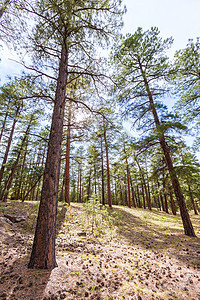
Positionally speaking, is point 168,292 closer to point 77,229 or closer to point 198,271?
point 198,271

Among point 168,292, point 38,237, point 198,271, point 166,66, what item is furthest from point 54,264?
point 166,66

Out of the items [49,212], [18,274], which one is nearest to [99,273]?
[18,274]

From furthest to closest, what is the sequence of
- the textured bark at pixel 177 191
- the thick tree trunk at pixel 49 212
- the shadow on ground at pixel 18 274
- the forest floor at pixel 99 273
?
the textured bark at pixel 177 191, the thick tree trunk at pixel 49 212, the forest floor at pixel 99 273, the shadow on ground at pixel 18 274

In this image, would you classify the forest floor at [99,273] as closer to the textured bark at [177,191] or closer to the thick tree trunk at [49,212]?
the thick tree trunk at [49,212]

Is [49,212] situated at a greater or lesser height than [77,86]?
lesser

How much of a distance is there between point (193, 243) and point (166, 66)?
30.7ft

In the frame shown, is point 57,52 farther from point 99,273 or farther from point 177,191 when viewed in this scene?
point 177,191

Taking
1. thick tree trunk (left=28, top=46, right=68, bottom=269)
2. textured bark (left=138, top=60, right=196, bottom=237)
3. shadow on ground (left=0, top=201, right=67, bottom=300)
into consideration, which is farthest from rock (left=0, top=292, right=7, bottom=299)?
textured bark (left=138, top=60, right=196, bottom=237)

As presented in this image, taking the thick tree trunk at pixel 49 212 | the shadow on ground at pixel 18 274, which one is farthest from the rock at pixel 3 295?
the thick tree trunk at pixel 49 212

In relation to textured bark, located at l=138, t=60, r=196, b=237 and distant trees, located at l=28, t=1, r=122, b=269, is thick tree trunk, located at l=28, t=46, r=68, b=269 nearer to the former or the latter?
distant trees, located at l=28, t=1, r=122, b=269

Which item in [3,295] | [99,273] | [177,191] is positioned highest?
[177,191]

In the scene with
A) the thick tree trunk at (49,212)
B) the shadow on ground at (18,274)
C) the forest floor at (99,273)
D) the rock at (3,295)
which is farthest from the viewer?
the thick tree trunk at (49,212)

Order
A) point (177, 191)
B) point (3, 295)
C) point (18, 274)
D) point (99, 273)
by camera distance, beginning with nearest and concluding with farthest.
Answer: point (3, 295) → point (18, 274) → point (99, 273) → point (177, 191)

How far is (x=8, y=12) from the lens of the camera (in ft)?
14.3
